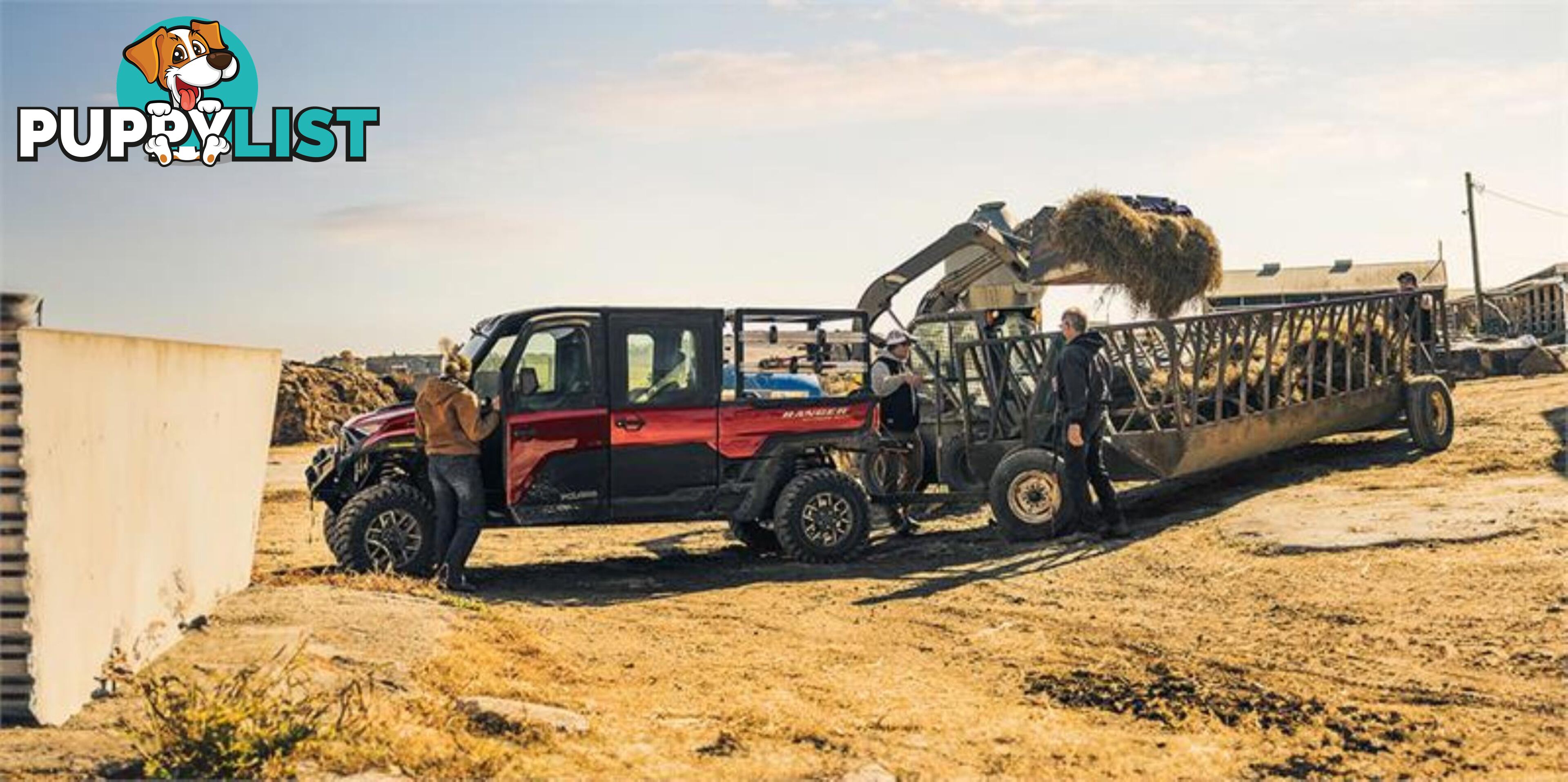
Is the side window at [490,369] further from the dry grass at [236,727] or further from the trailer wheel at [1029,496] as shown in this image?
the dry grass at [236,727]

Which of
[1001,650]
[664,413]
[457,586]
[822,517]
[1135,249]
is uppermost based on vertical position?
[1135,249]

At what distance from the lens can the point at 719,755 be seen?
600 cm

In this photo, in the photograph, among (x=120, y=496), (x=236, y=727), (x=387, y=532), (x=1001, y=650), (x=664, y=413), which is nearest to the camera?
(x=236, y=727)

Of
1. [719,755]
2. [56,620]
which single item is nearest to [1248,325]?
[719,755]

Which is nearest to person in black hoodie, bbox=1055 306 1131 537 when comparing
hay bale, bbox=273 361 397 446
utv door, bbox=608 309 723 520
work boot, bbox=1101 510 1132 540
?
work boot, bbox=1101 510 1132 540

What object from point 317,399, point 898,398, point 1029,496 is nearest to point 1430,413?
point 1029,496

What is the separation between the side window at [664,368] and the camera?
11469 millimetres

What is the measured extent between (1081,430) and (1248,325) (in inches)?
125

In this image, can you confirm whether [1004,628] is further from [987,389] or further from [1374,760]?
[987,389]

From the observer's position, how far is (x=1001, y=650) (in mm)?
8414

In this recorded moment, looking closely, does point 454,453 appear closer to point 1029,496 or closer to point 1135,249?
point 1029,496

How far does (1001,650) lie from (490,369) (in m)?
5.08

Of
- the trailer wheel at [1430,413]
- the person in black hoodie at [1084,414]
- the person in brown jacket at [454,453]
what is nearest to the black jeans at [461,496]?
the person in brown jacket at [454,453]

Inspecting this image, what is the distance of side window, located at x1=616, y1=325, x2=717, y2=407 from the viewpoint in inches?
452
